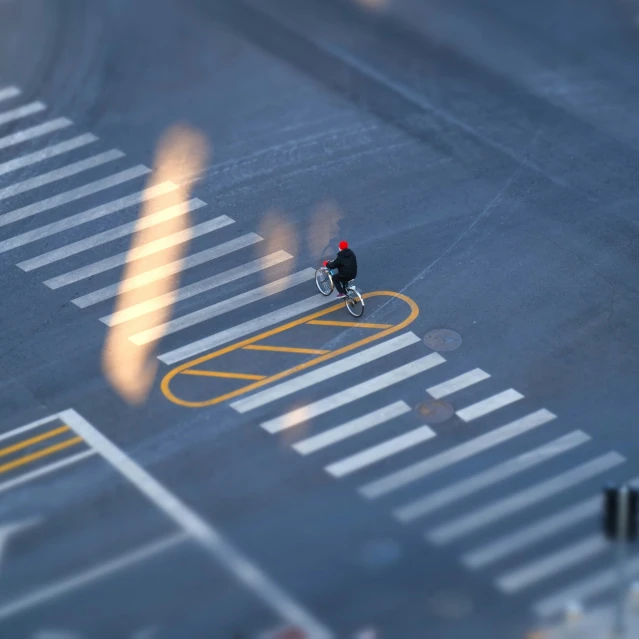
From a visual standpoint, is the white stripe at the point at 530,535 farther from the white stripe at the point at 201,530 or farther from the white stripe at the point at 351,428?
the white stripe at the point at 351,428

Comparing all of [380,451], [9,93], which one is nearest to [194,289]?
[380,451]

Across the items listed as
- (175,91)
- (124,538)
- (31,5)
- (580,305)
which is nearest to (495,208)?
(580,305)

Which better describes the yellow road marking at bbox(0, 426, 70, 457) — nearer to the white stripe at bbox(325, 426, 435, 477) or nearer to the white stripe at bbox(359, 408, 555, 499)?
the white stripe at bbox(325, 426, 435, 477)

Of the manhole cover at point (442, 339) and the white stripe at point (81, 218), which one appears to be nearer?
the manhole cover at point (442, 339)

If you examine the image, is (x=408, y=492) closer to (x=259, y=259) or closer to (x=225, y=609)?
(x=225, y=609)

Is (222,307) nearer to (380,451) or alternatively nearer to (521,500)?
(380,451)

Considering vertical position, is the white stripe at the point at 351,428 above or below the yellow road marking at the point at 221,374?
above

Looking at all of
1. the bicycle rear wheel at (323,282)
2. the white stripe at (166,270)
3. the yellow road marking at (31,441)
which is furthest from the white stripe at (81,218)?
the yellow road marking at (31,441)

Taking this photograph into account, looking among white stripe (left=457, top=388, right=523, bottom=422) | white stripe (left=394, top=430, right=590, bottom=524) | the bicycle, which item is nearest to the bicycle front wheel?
the bicycle
